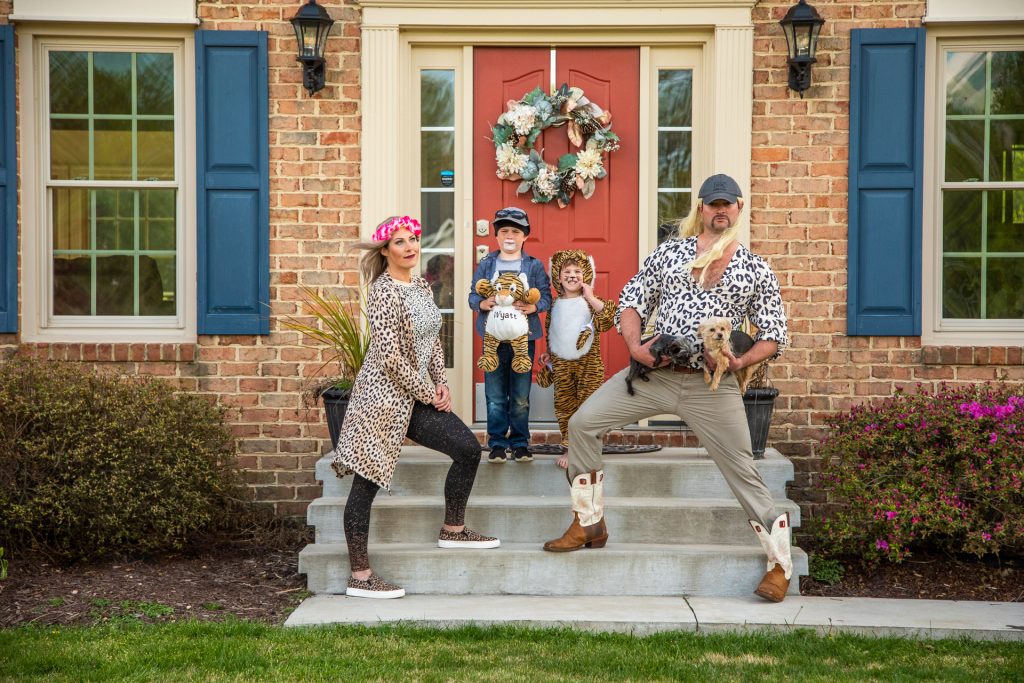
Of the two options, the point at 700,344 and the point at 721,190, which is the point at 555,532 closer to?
the point at 700,344

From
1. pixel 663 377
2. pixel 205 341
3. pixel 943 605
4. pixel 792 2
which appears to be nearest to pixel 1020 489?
pixel 943 605

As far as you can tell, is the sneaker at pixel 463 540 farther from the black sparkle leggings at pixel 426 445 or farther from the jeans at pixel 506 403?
the jeans at pixel 506 403

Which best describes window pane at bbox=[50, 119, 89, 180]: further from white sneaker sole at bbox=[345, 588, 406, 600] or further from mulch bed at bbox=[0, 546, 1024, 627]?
white sneaker sole at bbox=[345, 588, 406, 600]

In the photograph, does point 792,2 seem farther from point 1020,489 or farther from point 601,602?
point 601,602

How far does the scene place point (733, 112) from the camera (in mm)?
6574

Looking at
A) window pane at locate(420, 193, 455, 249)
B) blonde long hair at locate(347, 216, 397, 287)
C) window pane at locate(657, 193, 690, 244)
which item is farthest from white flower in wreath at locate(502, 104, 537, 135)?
blonde long hair at locate(347, 216, 397, 287)

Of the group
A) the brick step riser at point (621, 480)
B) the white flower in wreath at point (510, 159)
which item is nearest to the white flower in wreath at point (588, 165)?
the white flower in wreath at point (510, 159)

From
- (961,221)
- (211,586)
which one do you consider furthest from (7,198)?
(961,221)

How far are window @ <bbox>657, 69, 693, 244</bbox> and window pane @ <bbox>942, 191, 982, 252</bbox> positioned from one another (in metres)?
1.59

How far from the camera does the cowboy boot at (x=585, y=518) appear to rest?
17.3ft

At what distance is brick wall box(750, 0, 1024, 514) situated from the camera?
6.60m

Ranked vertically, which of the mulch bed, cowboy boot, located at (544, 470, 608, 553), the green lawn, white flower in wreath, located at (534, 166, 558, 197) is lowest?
the mulch bed

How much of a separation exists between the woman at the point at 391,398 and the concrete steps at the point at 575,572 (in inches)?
6.8

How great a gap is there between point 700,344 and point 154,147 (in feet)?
12.7
